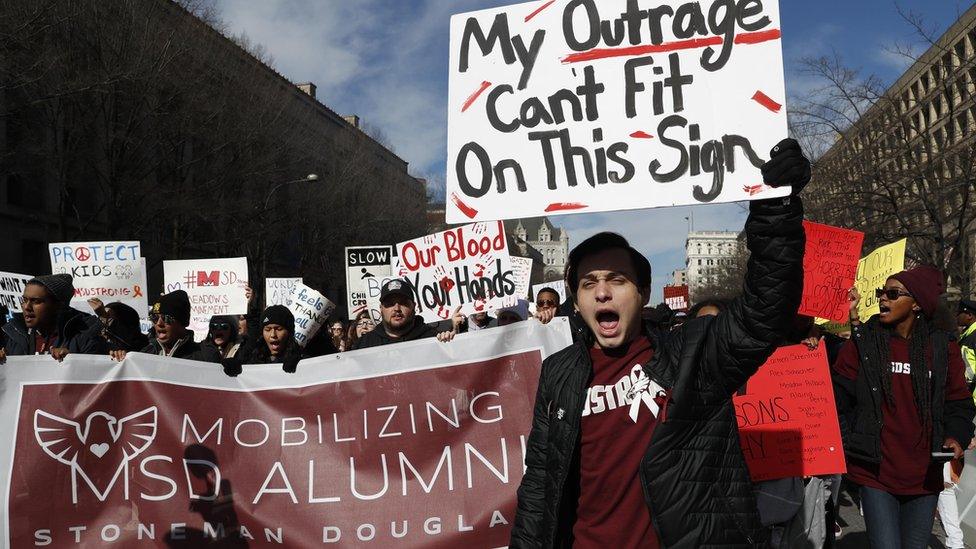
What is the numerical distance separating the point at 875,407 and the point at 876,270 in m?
2.93

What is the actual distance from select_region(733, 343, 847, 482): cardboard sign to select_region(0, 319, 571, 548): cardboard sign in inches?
41.5

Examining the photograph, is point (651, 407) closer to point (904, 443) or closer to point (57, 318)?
point (904, 443)

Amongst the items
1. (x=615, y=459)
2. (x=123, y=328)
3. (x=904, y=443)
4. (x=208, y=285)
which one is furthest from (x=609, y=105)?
(x=208, y=285)

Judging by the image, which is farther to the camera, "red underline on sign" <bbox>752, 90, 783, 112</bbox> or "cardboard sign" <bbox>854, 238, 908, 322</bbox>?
"cardboard sign" <bbox>854, 238, 908, 322</bbox>

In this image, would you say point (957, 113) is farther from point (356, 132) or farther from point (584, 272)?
point (356, 132)

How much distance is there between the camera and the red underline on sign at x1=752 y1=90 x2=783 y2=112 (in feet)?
8.96

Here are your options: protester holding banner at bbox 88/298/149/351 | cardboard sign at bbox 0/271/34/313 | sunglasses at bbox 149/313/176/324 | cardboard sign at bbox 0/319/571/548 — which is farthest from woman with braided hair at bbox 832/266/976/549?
cardboard sign at bbox 0/271/34/313

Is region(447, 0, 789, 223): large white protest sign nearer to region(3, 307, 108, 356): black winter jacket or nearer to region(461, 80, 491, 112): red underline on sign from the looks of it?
region(461, 80, 491, 112): red underline on sign

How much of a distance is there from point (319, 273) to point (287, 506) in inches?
1215

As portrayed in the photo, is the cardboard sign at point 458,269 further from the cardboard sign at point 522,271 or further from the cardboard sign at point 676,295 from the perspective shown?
the cardboard sign at point 676,295

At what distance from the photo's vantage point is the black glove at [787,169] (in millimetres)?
1999

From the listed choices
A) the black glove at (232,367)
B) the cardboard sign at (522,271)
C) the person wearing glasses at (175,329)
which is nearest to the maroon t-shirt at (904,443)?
the black glove at (232,367)

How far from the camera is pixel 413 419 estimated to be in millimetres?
4293

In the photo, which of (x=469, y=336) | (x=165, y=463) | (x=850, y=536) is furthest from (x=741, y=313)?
(x=850, y=536)
